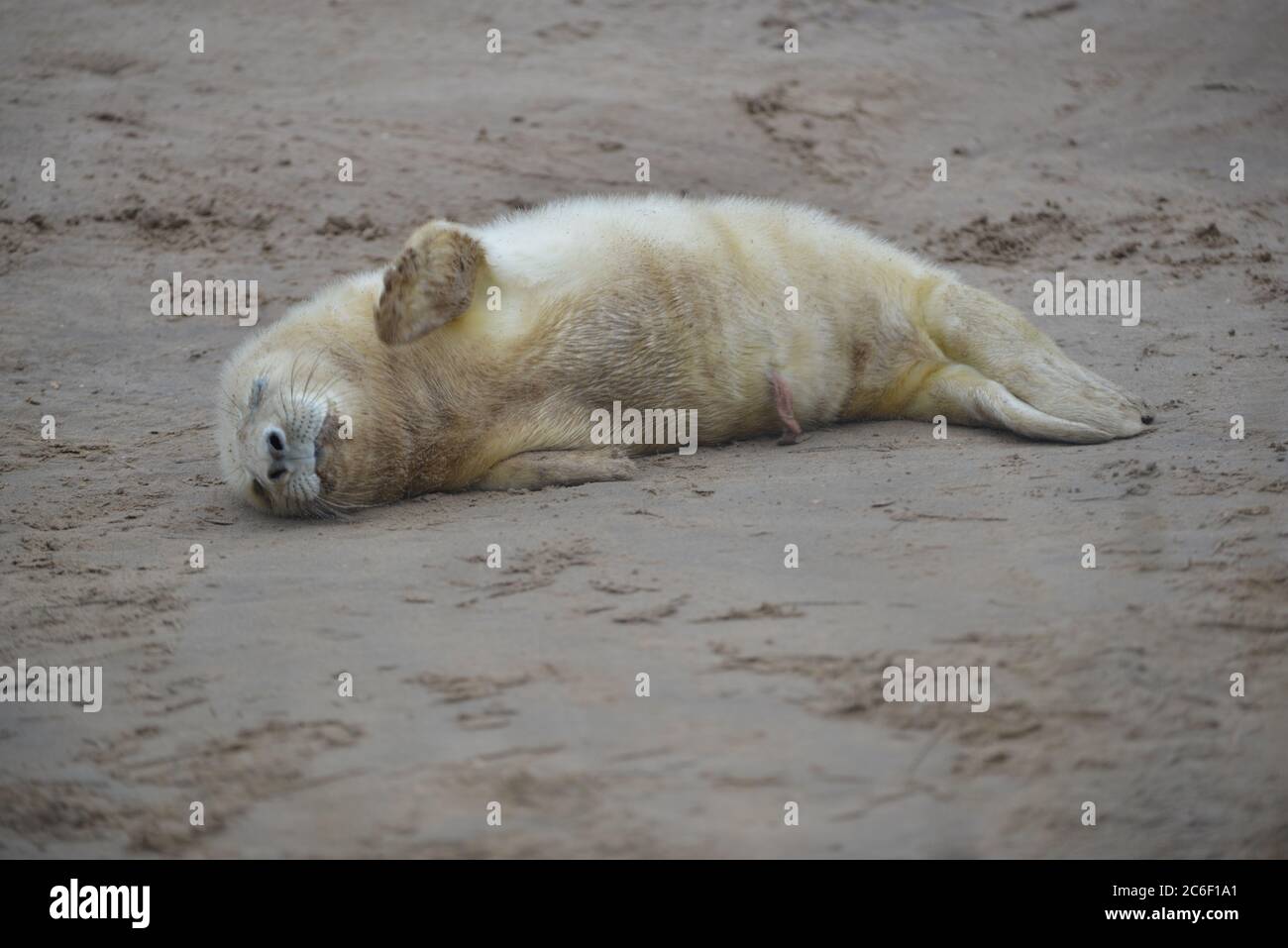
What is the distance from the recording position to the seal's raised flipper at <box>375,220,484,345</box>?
4.76m

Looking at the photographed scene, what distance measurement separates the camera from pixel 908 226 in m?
8.07

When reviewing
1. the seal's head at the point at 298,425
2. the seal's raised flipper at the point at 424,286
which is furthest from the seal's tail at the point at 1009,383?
the seal's head at the point at 298,425

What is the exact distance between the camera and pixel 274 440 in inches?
183

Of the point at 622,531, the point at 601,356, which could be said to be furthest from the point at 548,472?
the point at 622,531

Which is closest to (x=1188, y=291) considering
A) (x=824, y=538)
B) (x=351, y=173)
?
(x=824, y=538)

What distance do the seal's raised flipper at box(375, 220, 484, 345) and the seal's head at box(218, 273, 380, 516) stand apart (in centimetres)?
20

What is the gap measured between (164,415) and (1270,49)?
7852 millimetres

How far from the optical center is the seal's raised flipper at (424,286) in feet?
15.6

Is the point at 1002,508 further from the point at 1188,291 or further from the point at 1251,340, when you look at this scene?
the point at 1188,291
